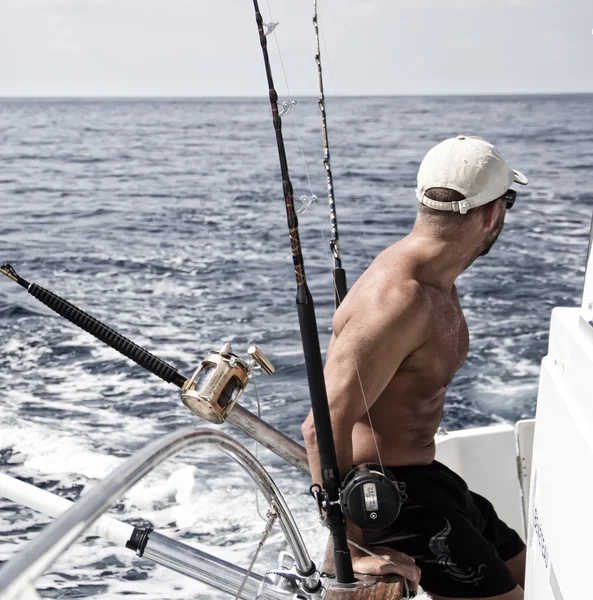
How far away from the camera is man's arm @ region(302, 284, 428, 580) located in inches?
65.0

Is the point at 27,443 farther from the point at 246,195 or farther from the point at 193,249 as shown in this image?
the point at 246,195

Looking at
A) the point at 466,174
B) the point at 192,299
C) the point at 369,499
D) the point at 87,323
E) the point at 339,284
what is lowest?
the point at 192,299

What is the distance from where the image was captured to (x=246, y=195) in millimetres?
14492

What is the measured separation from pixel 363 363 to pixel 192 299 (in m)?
6.84

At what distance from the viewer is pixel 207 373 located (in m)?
1.66

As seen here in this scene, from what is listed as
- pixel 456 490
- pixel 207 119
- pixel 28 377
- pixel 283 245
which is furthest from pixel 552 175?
pixel 207 119

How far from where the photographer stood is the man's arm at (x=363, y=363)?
1650 millimetres

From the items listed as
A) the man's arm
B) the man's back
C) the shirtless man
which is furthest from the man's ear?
the man's arm

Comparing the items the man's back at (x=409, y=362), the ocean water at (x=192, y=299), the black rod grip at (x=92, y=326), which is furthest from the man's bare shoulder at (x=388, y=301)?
the ocean water at (x=192, y=299)

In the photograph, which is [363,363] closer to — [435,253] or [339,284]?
[435,253]

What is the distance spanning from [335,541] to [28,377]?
191 inches

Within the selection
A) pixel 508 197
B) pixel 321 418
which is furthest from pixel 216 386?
pixel 508 197

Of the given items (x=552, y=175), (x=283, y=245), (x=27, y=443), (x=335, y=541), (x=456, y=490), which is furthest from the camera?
(x=552, y=175)

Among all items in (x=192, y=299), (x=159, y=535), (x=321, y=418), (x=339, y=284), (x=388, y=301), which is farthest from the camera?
(x=192, y=299)
